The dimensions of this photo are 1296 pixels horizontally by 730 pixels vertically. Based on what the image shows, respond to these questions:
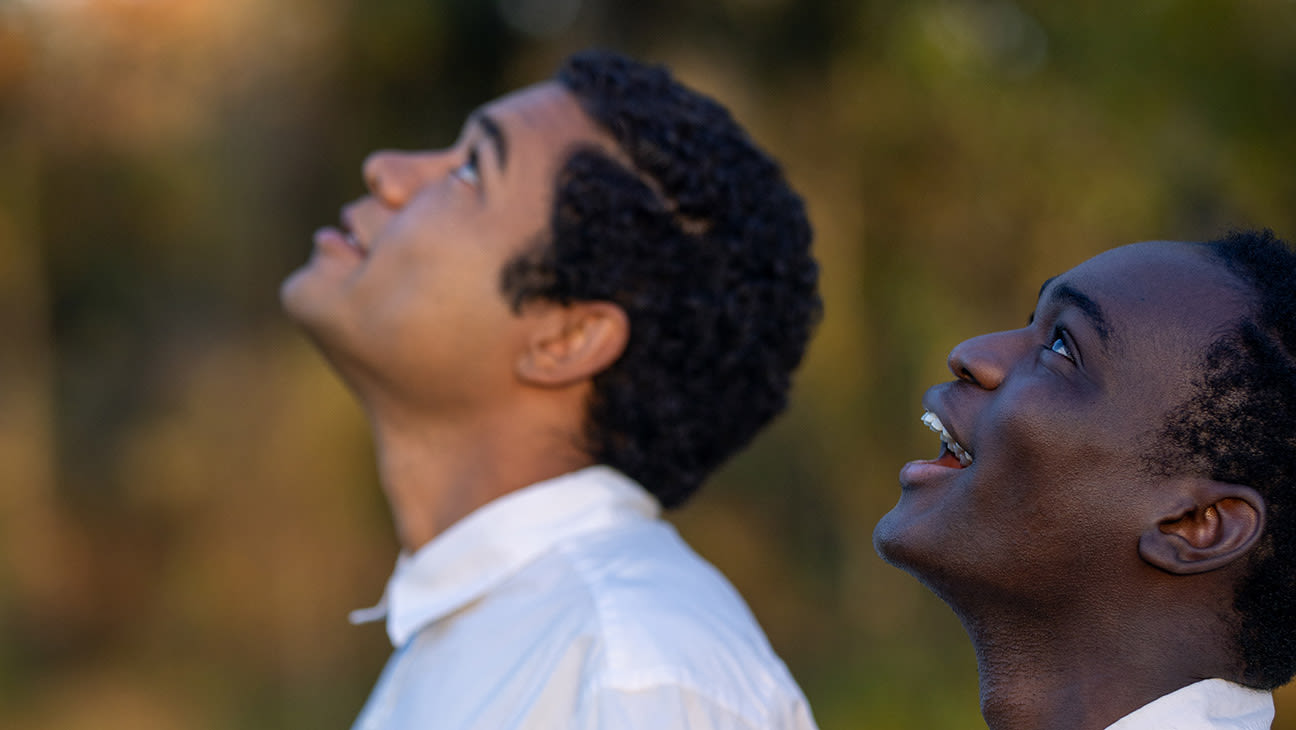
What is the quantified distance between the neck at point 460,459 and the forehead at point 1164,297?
1148mm

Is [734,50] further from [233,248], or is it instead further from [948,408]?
[948,408]

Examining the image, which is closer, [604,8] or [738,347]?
[738,347]

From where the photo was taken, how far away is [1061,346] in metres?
1.41

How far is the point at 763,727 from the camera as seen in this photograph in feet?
5.89

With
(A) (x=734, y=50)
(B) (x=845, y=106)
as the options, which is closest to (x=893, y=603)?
(B) (x=845, y=106)

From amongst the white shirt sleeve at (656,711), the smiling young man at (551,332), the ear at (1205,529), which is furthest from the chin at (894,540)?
the smiling young man at (551,332)

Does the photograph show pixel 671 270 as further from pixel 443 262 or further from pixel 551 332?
pixel 443 262

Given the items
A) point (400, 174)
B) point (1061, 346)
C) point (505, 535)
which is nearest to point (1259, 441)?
point (1061, 346)

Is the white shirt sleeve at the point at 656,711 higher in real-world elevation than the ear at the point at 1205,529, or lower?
lower

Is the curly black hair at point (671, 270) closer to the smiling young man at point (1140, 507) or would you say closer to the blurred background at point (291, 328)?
the smiling young man at point (1140, 507)

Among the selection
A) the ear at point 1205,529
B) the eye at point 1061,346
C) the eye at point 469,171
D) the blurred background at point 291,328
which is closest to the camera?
the ear at point 1205,529

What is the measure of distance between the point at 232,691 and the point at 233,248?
9.73ft

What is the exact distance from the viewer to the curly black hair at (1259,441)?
1.28 metres

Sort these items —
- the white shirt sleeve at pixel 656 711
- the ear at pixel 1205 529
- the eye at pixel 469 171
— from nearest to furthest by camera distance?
the ear at pixel 1205 529, the white shirt sleeve at pixel 656 711, the eye at pixel 469 171
